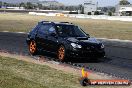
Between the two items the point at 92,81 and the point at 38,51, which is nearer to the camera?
the point at 92,81

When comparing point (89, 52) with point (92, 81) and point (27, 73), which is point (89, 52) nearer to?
point (27, 73)

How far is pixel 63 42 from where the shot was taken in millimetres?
16156

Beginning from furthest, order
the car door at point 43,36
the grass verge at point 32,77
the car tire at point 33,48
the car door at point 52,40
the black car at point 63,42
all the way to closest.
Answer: the car tire at point 33,48 < the car door at point 43,36 < the car door at point 52,40 < the black car at point 63,42 < the grass verge at point 32,77

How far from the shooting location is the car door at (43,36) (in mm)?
17516

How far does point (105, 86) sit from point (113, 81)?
301 millimetres

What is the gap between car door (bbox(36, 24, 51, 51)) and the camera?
17516mm

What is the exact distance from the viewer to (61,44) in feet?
53.5

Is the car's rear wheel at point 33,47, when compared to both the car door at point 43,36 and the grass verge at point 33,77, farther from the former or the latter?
the grass verge at point 33,77

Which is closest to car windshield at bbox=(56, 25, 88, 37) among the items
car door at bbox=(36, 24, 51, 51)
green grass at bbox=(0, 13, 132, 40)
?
car door at bbox=(36, 24, 51, 51)

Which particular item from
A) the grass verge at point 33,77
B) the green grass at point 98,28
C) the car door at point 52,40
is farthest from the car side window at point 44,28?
the green grass at point 98,28

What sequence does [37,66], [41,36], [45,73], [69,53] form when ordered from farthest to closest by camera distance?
1. [41,36]
2. [69,53]
3. [37,66]
4. [45,73]

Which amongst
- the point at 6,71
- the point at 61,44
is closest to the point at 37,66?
the point at 6,71

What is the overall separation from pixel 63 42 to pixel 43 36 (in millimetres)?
1818

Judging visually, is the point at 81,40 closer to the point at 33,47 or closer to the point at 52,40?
the point at 52,40
